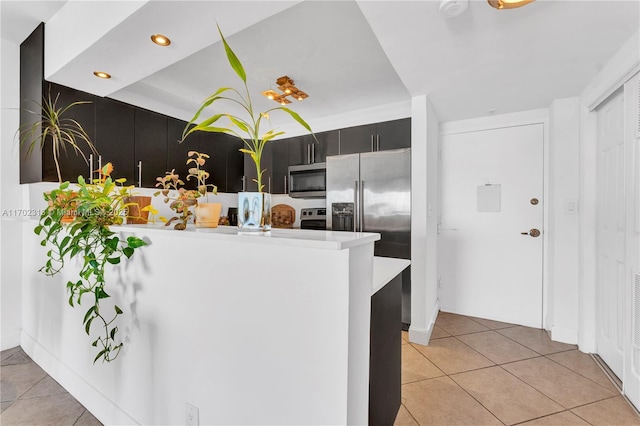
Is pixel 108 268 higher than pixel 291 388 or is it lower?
higher

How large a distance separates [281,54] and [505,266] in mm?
2986

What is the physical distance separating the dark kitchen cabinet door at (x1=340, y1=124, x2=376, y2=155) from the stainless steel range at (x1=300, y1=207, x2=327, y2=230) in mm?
774

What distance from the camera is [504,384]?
1.92 meters

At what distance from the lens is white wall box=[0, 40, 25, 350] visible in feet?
7.63

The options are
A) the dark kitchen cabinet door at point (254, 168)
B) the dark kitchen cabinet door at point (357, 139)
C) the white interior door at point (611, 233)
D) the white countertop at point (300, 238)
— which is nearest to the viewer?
the white countertop at point (300, 238)

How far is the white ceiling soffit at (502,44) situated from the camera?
4.65 ft

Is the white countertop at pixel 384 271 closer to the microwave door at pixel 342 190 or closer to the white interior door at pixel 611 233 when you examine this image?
the microwave door at pixel 342 190

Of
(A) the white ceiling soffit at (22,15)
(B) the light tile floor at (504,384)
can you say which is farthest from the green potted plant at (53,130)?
(B) the light tile floor at (504,384)

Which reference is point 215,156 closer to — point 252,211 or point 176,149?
point 176,149

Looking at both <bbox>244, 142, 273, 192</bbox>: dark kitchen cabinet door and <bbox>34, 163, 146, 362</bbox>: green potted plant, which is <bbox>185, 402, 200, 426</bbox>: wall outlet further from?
<bbox>244, 142, 273, 192</bbox>: dark kitchen cabinet door

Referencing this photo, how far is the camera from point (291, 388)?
0.89m

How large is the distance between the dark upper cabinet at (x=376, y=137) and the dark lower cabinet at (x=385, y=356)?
191 cm

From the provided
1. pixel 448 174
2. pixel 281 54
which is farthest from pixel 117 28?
pixel 448 174

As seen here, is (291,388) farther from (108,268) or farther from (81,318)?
(81,318)
